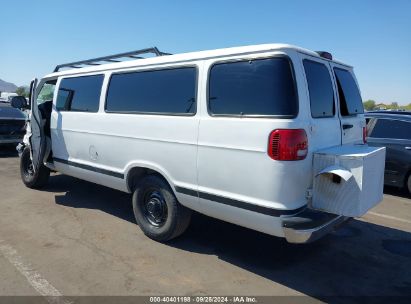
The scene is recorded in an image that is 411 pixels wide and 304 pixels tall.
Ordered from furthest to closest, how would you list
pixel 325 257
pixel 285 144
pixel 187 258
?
pixel 325 257 → pixel 187 258 → pixel 285 144

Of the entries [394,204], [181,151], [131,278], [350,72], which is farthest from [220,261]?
[394,204]

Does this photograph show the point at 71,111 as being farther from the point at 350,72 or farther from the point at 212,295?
the point at 350,72

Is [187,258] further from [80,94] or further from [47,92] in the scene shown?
Result: [47,92]

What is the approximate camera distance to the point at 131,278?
375cm

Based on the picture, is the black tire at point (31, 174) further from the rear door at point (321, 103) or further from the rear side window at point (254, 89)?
the rear door at point (321, 103)

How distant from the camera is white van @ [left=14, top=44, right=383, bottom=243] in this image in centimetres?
337

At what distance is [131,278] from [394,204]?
5422mm

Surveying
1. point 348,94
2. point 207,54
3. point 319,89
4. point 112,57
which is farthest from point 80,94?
point 348,94

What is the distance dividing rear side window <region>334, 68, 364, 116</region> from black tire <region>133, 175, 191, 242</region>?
2234mm

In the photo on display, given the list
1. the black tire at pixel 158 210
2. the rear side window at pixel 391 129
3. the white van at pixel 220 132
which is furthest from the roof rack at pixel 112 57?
the rear side window at pixel 391 129

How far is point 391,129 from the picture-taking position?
7.86 meters

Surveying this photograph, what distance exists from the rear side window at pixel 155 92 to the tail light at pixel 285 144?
3.47 ft

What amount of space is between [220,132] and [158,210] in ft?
4.88

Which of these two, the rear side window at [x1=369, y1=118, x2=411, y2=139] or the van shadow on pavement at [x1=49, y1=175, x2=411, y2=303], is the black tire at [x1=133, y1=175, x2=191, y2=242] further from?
the rear side window at [x1=369, y1=118, x2=411, y2=139]
